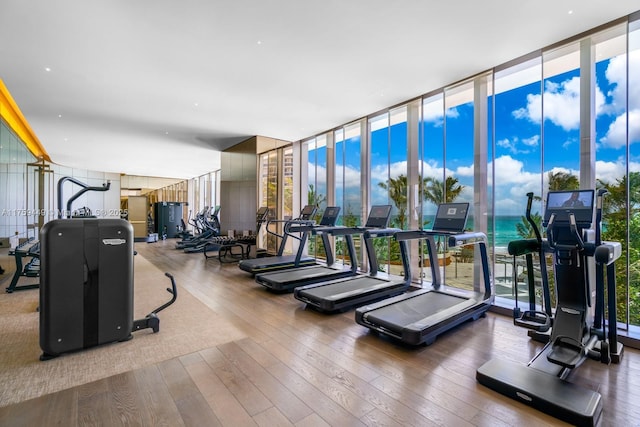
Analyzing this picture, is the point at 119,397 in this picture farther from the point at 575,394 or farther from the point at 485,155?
the point at 485,155

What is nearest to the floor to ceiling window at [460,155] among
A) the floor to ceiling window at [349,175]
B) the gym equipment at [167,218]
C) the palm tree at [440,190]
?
the palm tree at [440,190]

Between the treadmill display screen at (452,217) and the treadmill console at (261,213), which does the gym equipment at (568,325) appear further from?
the treadmill console at (261,213)

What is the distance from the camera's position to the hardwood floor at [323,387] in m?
1.97

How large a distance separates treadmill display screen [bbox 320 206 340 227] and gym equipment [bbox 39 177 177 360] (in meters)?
3.75

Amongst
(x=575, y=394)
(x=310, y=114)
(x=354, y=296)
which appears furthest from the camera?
(x=310, y=114)

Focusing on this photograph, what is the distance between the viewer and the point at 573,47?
3.67 meters

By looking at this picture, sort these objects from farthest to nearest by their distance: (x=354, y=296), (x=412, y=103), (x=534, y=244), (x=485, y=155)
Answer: (x=412, y=103), (x=485, y=155), (x=354, y=296), (x=534, y=244)

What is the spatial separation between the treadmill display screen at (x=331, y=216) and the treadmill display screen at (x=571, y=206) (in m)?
3.65

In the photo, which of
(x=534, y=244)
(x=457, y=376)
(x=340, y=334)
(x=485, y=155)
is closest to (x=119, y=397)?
(x=340, y=334)

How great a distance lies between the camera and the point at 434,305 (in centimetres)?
374

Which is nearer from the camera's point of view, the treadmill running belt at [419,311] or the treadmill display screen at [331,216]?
the treadmill running belt at [419,311]

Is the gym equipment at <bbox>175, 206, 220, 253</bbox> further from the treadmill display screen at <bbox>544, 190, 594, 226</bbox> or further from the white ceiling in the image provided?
the treadmill display screen at <bbox>544, 190, 594, 226</bbox>

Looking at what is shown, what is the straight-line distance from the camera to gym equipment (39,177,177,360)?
2.63 metres

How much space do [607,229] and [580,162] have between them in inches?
34.0
